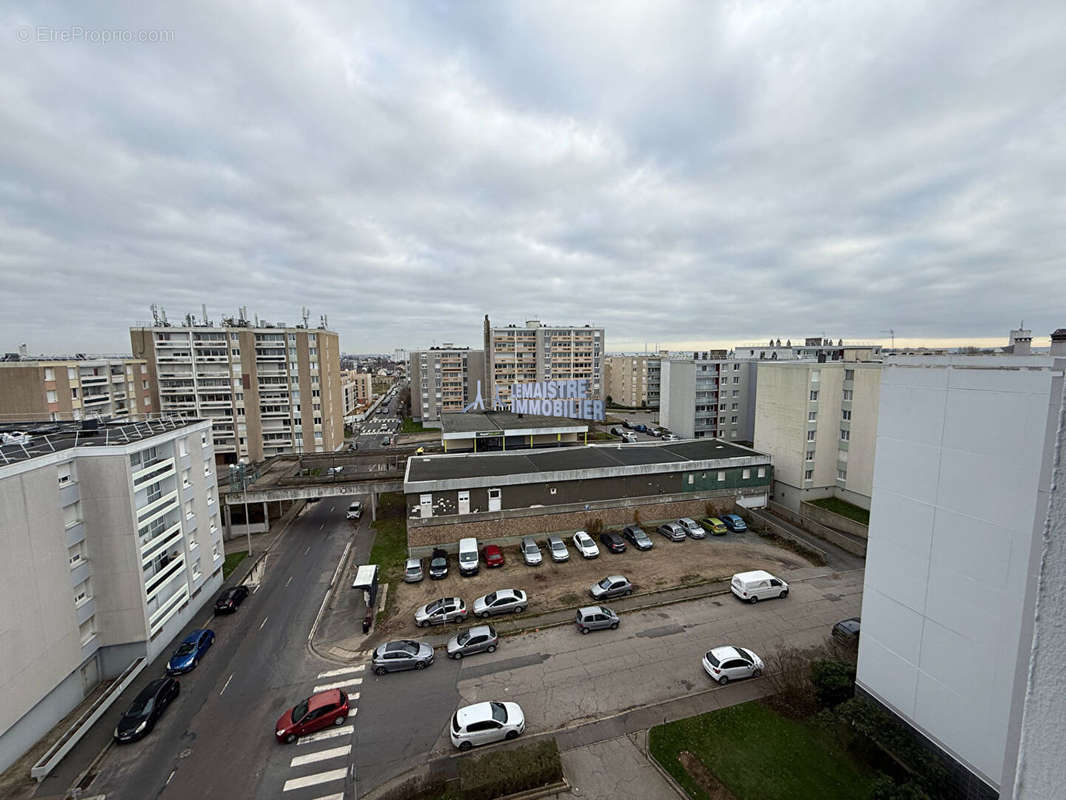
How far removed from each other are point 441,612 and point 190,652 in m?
9.95

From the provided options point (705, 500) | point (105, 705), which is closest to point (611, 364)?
point (705, 500)

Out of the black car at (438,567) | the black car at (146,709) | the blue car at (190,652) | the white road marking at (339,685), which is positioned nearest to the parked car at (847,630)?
the black car at (438,567)

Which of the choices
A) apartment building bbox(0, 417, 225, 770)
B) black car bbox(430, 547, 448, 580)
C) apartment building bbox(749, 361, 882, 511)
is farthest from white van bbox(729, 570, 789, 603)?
apartment building bbox(0, 417, 225, 770)

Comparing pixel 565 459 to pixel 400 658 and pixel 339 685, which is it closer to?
pixel 400 658

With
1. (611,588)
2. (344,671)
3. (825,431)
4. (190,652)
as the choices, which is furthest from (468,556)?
(825,431)

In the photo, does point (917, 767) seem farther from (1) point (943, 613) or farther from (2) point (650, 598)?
(2) point (650, 598)

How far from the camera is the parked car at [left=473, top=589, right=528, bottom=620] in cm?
2150

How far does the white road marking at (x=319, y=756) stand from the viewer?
14.6 m

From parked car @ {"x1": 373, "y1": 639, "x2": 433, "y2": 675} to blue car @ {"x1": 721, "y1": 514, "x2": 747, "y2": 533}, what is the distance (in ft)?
69.7

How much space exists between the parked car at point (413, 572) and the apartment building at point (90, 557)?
978 centimetres

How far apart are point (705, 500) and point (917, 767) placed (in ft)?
69.6

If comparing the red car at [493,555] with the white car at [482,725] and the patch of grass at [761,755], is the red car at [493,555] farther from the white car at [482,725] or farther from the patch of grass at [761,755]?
the patch of grass at [761,755]

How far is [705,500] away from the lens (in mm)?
33625

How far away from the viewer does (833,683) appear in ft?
50.9
